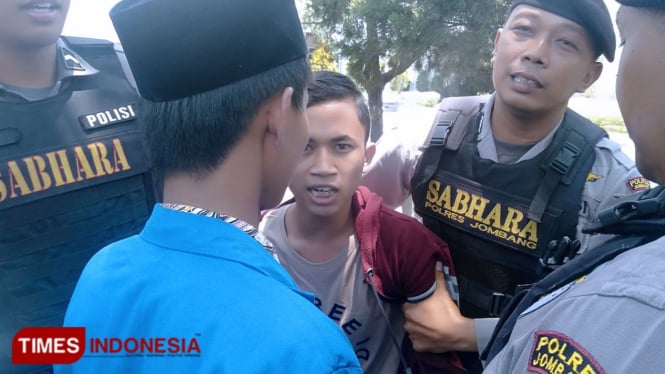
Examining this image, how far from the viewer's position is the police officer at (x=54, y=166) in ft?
→ 5.18

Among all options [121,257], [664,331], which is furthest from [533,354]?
[121,257]

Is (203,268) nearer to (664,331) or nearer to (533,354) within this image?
(533,354)

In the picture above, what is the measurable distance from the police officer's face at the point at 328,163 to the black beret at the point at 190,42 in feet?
2.41

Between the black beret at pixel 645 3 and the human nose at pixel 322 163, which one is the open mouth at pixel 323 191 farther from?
the black beret at pixel 645 3

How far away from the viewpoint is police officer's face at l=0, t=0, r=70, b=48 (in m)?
1.58

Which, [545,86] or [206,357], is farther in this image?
[545,86]

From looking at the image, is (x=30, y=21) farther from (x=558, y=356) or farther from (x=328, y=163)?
(x=558, y=356)

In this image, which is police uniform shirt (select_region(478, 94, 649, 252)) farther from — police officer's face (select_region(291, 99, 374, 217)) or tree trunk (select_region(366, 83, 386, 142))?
tree trunk (select_region(366, 83, 386, 142))

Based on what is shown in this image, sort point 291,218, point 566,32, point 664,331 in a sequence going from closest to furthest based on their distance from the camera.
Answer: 1. point 664,331
2. point 566,32
3. point 291,218

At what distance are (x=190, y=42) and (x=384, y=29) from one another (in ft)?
29.2

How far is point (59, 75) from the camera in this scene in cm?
179

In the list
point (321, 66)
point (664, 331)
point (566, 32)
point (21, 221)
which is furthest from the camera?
point (321, 66)

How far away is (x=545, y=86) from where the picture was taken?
5.81 ft

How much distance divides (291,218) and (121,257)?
38.7 inches
